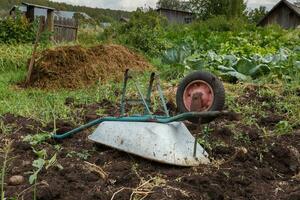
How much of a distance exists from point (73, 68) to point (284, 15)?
153 ft

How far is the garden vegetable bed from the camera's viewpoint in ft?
8.87

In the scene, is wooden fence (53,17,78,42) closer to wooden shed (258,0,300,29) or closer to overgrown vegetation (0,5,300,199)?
overgrown vegetation (0,5,300,199)

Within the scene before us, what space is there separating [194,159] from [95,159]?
63 cm

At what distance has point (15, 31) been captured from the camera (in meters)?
13.7

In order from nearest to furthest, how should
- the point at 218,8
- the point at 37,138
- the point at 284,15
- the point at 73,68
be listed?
the point at 37,138
the point at 73,68
the point at 218,8
the point at 284,15

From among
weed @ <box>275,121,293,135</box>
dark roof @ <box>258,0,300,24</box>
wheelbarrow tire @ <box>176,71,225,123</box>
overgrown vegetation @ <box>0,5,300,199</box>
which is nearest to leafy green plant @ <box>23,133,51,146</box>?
overgrown vegetation @ <box>0,5,300,199</box>

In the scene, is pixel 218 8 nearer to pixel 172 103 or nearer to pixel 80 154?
pixel 172 103

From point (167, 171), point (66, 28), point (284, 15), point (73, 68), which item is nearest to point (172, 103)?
point (167, 171)

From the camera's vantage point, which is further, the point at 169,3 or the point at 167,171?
the point at 169,3

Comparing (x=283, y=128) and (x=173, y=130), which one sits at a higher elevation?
(x=173, y=130)

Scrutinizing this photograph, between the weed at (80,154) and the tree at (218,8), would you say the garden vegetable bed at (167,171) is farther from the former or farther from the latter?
the tree at (218,8)

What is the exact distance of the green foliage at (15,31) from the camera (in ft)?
44.5

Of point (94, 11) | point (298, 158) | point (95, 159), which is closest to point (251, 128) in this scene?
point (298, 158)

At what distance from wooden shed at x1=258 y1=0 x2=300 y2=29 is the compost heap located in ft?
141
